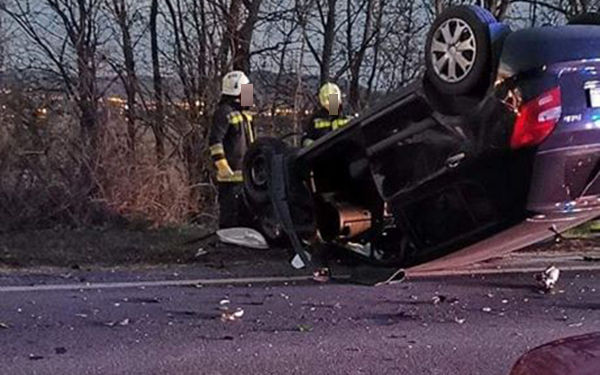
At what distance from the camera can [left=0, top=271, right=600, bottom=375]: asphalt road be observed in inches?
191

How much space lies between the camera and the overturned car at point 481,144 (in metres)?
5.34

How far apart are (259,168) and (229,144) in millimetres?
1649

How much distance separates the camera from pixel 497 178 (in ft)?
18.4

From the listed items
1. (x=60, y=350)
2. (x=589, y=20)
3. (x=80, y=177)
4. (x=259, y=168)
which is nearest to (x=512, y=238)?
(x=589, y=20)

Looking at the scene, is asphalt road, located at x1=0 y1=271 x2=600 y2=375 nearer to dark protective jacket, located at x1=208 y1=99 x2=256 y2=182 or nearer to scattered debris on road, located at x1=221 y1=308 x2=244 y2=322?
scattered debris on road, located at x1=221 y1=308 x2=244 y2=322

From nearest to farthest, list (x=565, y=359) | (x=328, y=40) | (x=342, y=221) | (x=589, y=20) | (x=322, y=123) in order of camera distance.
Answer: (x=565, y=359), (x=589, y=20), (x=342, y=221), (x=322, y=123), (x=328, y=40)

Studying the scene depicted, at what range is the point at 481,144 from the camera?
5.53 m

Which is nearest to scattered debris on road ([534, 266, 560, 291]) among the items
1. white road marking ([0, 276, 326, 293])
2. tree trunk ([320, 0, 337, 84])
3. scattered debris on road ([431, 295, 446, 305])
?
scattered debris on road ([431, 295, 446, 305])

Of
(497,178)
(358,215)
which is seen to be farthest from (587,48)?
(358,215)

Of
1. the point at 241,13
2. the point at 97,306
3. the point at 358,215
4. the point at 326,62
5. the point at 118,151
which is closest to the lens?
the point at 97,306

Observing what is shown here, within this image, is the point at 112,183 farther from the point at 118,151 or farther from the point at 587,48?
the point at 587,48

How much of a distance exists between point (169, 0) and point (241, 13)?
3.59ft

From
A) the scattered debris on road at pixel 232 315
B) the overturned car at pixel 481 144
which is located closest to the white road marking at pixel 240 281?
the overturned car at pixel 481 144

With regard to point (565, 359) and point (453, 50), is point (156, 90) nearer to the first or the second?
point (453, 50)
